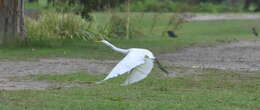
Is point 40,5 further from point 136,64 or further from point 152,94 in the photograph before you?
point 136,64

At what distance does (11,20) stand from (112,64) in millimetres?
3912

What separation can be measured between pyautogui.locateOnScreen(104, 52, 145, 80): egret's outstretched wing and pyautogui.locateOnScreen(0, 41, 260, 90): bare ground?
6.45ft

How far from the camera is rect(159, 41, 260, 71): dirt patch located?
15.4 meters

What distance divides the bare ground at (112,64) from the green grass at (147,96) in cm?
105

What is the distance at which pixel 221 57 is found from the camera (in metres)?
17.6

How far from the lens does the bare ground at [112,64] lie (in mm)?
12066

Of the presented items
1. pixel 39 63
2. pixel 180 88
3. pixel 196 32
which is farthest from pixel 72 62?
pixel 196 32

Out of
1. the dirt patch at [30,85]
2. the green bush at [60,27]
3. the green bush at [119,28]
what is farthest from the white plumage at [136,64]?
the green bush at [119,28]

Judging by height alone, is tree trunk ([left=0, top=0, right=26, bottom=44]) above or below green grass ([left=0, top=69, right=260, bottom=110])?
below

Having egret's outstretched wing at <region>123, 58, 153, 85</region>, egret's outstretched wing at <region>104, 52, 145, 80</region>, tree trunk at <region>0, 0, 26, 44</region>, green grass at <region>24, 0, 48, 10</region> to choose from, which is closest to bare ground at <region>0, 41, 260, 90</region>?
egret's outstretched wing at <region>123, 58, 153, 85</region>

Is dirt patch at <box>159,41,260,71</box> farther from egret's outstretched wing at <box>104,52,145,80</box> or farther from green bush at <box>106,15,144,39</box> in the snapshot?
egret's outstretched wing at <box>104,52,145,80</box>

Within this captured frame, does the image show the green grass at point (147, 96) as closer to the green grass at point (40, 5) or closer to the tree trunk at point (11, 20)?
the tree trunk at point (11, 20)

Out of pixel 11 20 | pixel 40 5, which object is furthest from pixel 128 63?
pixel 40 5

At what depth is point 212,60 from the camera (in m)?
16.8
